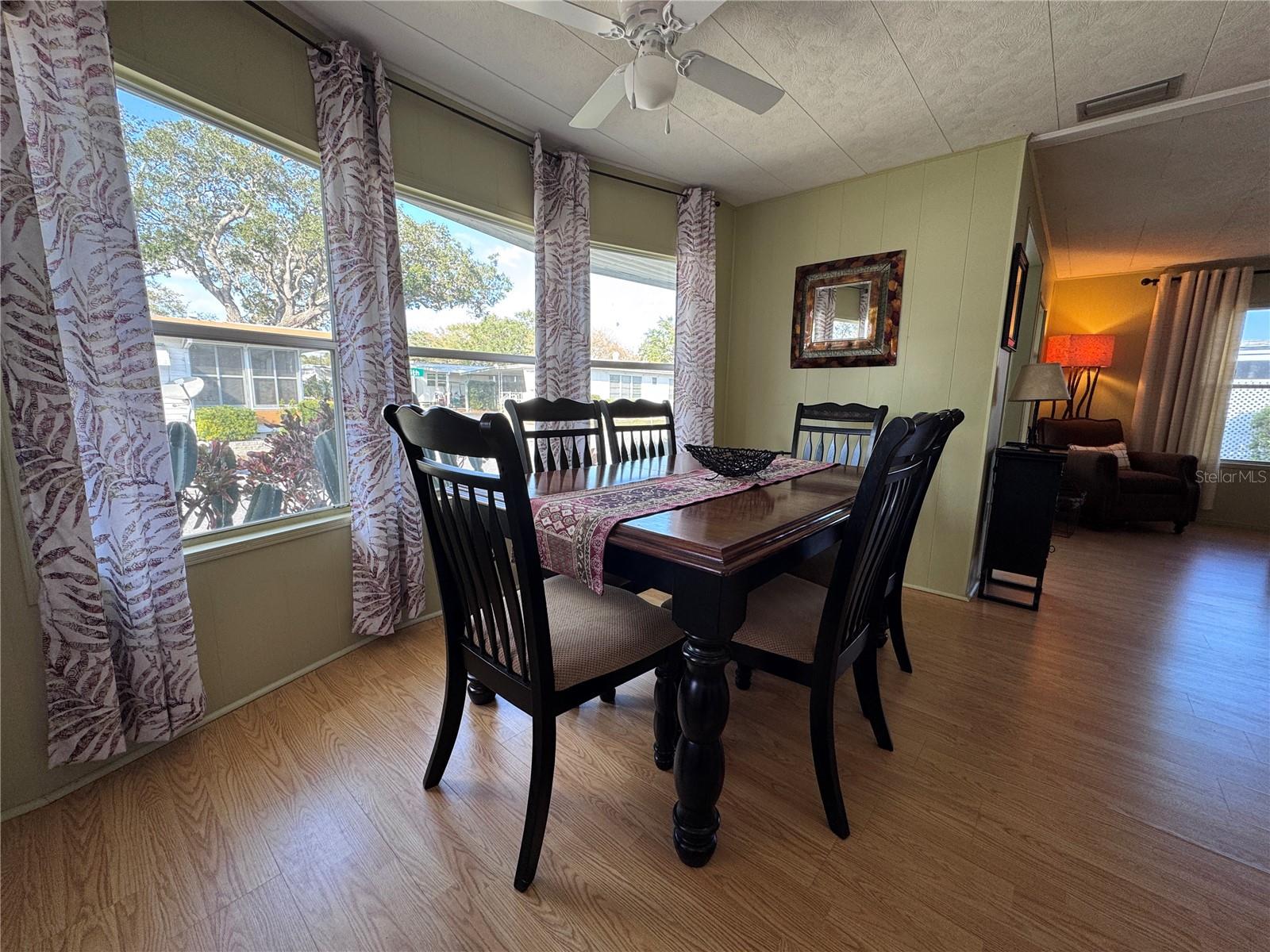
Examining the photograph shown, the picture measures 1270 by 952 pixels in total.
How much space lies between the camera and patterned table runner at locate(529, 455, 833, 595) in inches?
44.9

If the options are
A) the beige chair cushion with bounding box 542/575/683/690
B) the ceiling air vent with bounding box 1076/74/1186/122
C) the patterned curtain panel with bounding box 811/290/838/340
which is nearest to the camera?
the beige chair cushion with bounding box 542/575/683/690

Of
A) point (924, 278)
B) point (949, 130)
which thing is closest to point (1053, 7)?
point (949, 130)

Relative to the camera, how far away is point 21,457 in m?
1.18

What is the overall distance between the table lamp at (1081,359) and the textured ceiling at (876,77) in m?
2.08

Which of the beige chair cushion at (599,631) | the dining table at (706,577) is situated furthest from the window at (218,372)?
the dining table at (706,577)

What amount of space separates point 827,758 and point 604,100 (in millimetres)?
2176

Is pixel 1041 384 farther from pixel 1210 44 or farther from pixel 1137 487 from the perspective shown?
pixel 1137 487

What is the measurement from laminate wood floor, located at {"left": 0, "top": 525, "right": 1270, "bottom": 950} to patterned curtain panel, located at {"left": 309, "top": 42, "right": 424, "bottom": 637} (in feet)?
1.40

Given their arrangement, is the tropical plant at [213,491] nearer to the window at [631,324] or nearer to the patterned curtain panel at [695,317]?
the window at [631,324]

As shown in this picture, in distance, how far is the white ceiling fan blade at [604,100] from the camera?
1642 mm

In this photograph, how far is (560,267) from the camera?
262cm

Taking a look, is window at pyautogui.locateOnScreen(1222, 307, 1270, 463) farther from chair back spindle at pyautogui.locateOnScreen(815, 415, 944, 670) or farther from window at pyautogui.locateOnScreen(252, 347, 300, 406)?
window at pyautogui.locateOnScreen(252, 347, 300, 406)

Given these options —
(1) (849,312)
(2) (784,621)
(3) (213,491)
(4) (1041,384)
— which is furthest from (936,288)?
(3) (213,491)

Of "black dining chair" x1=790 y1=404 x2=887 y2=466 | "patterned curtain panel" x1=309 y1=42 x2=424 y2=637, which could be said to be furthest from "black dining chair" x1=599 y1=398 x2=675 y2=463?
"patterned curtain panel" x1=309 y1=42 x2=424 y2=637
